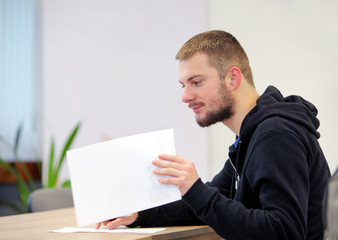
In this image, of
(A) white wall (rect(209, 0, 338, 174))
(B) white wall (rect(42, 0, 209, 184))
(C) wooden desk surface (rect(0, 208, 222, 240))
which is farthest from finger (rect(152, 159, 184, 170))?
(B) white wall (rect(42, 0, 209, 184))

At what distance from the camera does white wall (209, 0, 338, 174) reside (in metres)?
3.03

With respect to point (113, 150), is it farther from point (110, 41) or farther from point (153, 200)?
point (110, 41)

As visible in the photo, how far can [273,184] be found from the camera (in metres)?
1.29

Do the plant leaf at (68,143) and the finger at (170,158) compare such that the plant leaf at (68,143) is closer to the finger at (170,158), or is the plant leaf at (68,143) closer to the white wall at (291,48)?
the white wall at (291,48)

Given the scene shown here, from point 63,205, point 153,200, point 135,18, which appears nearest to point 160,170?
point 153,200

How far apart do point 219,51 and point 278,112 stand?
1.22 ft

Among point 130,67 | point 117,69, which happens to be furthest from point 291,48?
point 117,69

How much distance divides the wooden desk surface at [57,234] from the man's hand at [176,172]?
19 cm

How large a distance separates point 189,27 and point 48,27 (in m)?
1.79

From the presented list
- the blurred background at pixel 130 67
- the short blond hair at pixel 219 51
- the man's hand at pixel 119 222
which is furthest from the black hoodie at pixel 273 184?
the blurred background at pixel 130 67

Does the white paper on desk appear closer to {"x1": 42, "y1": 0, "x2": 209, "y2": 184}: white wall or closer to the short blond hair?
the short blond hair

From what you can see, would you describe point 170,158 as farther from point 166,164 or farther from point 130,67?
point 130,67

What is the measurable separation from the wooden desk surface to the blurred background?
1725 mm

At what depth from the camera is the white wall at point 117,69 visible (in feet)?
12.3
